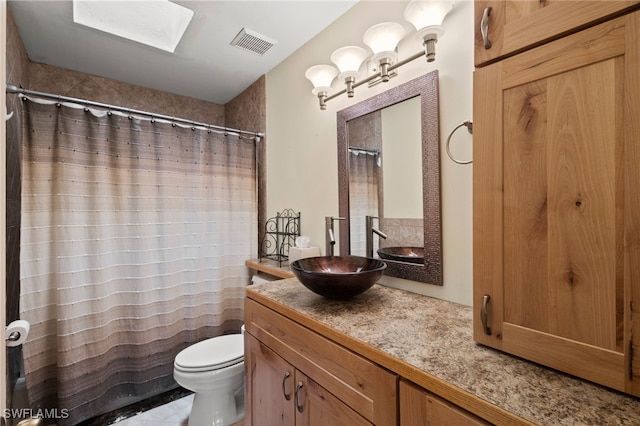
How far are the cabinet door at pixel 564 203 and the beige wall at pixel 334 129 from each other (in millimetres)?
449

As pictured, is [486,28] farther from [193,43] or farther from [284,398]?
[193,43]

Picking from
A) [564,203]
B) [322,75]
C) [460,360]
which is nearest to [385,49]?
[322,75]

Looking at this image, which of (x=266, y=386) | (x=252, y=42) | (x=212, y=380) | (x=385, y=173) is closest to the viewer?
(x=266, y=386)

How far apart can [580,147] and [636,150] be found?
84 mm

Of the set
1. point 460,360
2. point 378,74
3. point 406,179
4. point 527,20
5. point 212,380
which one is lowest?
point 212,380

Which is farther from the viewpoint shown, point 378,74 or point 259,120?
point 259,120

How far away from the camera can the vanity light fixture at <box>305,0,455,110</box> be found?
1146mm

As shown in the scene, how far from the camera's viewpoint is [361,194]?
1655 millimetres

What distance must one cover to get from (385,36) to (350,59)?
0.77ft

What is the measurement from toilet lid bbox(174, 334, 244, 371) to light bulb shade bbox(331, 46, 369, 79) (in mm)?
1766

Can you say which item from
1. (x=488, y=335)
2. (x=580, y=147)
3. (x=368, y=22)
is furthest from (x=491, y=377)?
(x=368, y=22)

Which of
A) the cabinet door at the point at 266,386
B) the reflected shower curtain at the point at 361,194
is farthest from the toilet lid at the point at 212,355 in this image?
the reflected shower curtain at the point at 361,194

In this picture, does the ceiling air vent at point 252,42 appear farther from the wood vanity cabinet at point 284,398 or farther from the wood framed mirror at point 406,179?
the wood vanity cabinet at point 284,398

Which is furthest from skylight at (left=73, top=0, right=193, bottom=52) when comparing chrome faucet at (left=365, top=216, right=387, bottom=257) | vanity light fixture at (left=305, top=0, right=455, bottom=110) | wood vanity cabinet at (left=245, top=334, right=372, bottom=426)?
wood vanity cabinet at (left=245, top=334, right=372, bottom=426)
